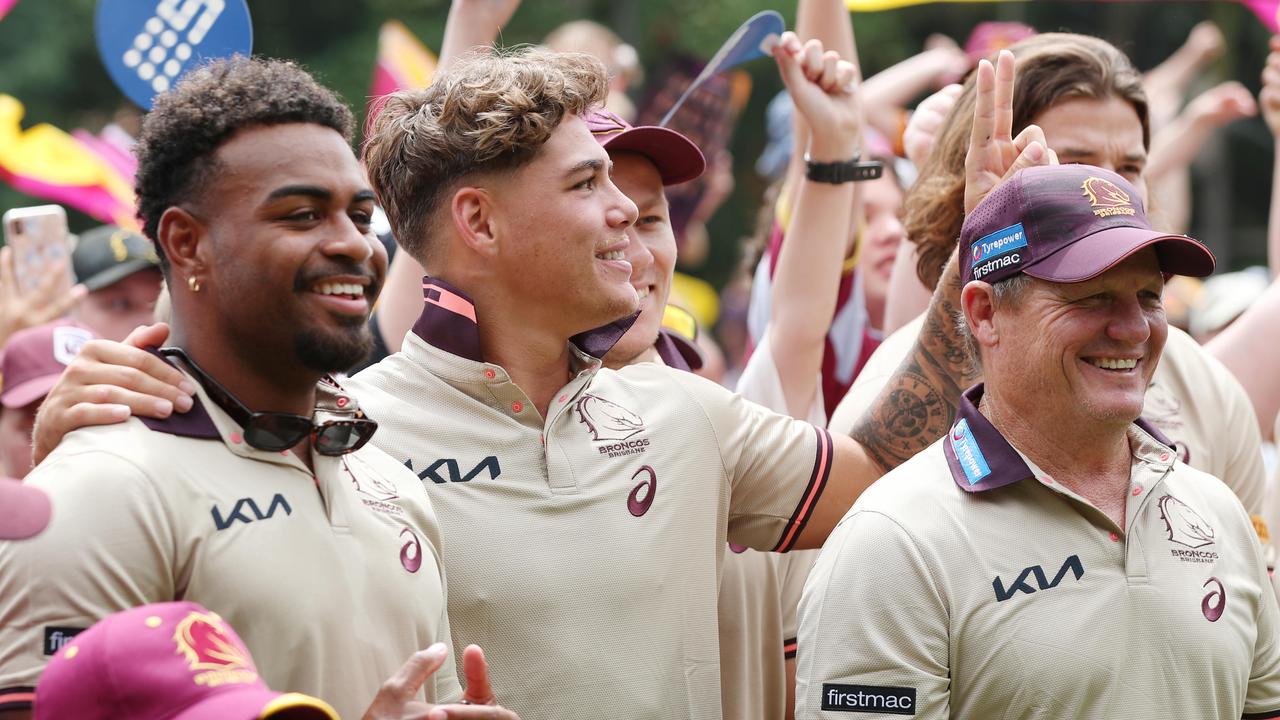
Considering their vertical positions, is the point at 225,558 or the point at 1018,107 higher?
the point at 1018,107

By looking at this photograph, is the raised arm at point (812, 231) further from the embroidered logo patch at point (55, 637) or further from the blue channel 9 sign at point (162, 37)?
the embroidered logo patch at point (55, 637)

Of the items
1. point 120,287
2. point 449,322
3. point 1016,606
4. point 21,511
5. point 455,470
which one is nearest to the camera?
point 21,511

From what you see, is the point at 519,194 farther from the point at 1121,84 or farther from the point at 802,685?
the point at 1121,84

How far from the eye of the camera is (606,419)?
11.7ft

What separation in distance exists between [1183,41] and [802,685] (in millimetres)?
20502

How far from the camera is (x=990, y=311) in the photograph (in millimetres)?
3275

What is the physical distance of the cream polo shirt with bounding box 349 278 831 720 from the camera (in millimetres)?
3250

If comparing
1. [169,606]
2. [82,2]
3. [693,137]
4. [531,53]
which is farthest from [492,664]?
[82,2]

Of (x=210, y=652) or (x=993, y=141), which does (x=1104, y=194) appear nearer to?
(x=993, y=141)

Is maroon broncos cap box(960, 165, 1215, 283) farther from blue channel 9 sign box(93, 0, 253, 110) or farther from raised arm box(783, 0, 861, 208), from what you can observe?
blue channel 9 sign box(93, 0, 253, 110)

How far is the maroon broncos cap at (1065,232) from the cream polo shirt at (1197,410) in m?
0.82

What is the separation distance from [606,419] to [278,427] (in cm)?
91

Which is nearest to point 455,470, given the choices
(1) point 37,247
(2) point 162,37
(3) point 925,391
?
(3) point 925,391

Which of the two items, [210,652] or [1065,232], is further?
[1065,232]
